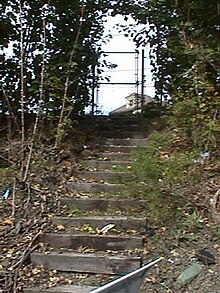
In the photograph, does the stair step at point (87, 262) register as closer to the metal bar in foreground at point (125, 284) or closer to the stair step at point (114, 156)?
the stair step at point (114, 156)

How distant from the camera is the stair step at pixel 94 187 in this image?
5.63 m

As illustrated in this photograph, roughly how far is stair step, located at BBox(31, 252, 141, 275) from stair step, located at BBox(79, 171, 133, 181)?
4.76ft

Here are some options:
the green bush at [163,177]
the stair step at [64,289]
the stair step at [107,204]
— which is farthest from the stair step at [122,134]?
the stair step at [64,289]

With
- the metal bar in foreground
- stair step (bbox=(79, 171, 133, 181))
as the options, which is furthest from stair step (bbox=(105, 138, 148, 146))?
the metal bar in foreground

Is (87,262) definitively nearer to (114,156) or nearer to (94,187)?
(94,187)

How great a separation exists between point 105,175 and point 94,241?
1372mm

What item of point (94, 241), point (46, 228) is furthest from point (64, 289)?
point (46, 228)

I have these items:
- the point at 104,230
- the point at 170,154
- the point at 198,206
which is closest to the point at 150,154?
the point at 170,154

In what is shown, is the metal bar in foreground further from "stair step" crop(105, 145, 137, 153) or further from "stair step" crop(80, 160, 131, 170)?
"stair step" crop(105, 145, 137, 153)

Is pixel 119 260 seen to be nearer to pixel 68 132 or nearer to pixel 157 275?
pixel 157 275

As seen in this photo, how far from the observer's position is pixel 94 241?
4.72 meters

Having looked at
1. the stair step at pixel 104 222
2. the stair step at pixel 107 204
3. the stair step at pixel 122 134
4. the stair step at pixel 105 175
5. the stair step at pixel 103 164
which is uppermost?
the stair step at pixel 122 134

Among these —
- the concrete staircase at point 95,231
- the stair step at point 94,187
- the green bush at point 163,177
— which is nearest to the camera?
the concrete staircase at point 95,231

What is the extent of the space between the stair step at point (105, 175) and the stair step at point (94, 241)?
1212 millimetres
